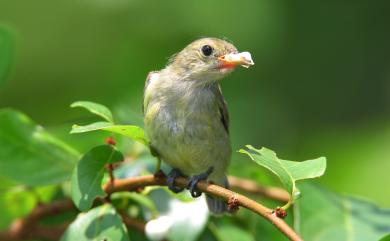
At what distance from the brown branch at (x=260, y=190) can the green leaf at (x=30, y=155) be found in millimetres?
943

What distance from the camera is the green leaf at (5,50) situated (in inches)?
148

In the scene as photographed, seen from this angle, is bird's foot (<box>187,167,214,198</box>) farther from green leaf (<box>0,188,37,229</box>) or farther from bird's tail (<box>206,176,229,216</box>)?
green leaf (<box>0,188,37,229</box>)

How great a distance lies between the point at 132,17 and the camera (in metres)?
6.53

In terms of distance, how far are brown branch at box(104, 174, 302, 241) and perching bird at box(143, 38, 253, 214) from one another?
0.56 metres

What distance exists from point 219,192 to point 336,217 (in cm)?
95

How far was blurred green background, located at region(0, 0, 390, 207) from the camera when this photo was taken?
5941mm

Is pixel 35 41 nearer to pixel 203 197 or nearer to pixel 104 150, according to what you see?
pixel 203 197

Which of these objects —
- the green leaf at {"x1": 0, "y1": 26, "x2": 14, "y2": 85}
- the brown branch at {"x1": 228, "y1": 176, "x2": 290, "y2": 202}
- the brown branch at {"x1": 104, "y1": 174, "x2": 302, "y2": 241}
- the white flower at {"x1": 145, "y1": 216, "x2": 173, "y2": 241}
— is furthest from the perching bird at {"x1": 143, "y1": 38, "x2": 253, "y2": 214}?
the green leaf at {"x1": 0, "y1": 26, "x2": 14, "y2": 85}

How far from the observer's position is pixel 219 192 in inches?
110

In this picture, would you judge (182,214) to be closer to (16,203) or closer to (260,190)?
(260,190)

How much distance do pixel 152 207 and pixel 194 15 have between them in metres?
3.10

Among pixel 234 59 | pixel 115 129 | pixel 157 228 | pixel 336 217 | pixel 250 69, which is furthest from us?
pixel 250 69

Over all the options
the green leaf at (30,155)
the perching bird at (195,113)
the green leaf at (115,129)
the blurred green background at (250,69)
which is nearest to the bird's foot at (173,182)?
the perching bird at (195,113)

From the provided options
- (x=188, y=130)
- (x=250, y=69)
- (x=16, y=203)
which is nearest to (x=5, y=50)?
(x=16, y=203)
